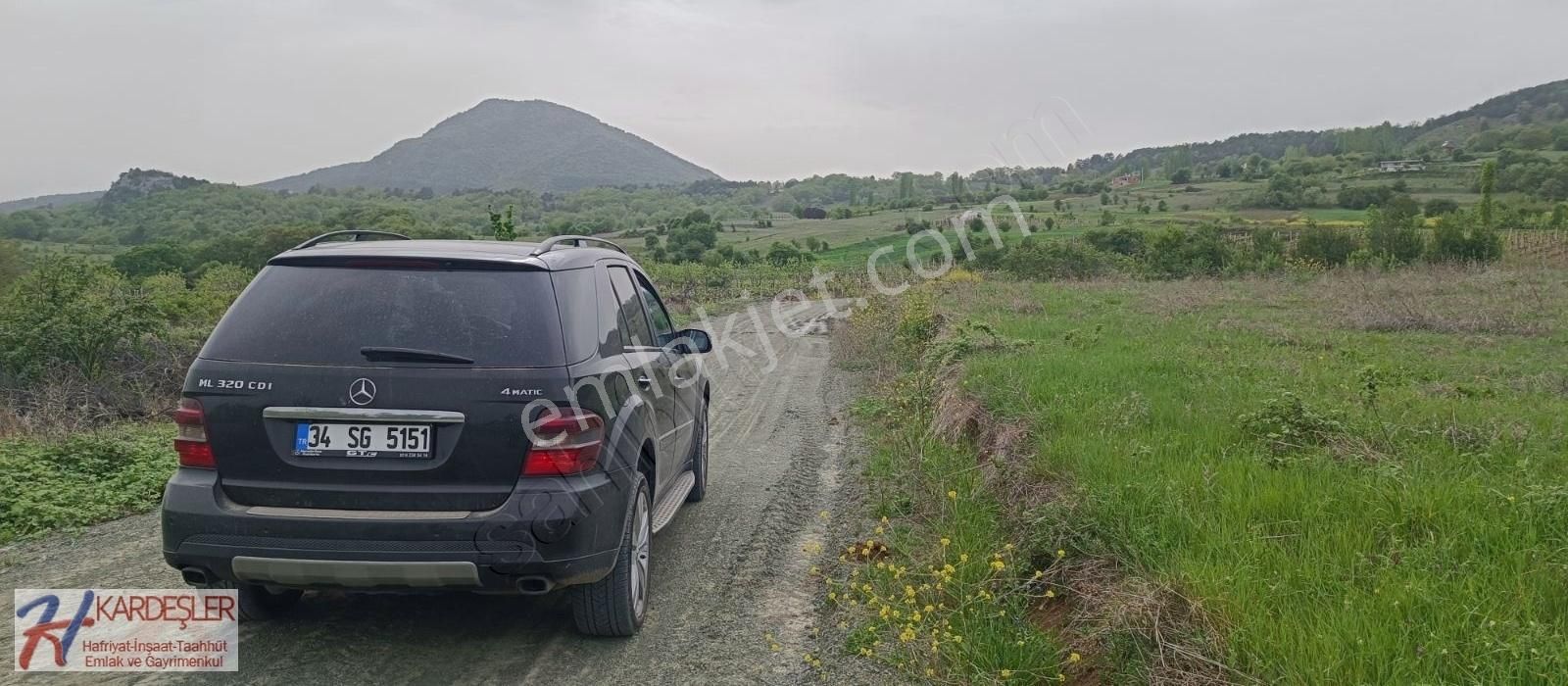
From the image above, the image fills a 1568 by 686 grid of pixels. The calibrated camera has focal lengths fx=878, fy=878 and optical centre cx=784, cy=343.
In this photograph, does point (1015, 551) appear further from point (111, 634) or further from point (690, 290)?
point (690, 290)

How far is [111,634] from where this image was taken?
13.0ft

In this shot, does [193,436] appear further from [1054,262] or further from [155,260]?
[1054,262]

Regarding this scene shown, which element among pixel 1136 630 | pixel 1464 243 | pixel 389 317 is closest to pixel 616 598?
pixel 389 317

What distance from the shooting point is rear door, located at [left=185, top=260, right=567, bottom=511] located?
130 inches

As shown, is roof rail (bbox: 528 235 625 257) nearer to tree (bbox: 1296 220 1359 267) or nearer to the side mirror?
the side mirror

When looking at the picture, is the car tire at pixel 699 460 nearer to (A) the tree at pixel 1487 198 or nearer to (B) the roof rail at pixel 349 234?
(B) the roof rail at pixel 349 234

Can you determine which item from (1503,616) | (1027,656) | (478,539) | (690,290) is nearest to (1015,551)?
(1027,656)

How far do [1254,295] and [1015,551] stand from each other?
20.9m

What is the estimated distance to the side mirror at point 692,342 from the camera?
18.7 ft

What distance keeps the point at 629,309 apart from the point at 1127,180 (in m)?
69.9

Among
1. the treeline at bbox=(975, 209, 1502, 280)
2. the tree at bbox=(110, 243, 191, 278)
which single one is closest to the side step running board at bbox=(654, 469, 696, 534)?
the treeline at bbox=(975, 209, 1502, 280)

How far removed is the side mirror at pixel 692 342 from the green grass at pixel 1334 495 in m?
2.24

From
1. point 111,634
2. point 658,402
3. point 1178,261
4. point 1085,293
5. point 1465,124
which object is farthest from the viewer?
point 1465,124

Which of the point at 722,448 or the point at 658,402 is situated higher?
the point at 658,402
